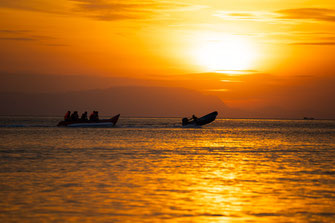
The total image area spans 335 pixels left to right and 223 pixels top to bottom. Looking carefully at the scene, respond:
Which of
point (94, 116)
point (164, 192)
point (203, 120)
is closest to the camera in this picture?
point (164, 192)

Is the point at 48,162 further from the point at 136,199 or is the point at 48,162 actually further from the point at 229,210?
the point at 229,210

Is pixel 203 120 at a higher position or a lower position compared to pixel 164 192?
lower

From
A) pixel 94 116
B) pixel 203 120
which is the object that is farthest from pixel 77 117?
pixel 203 120

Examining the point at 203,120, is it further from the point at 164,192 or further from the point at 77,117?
the point at 164,192

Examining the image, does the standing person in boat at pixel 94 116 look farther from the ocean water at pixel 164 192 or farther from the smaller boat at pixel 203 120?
the ocean water at pixel 164 192

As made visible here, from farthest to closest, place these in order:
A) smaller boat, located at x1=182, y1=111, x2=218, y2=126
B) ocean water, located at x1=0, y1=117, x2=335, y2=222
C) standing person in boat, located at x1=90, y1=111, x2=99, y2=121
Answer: smaller boat, located at x1=182, y1=111, x2=218, y2=126, standing person in boat, located at x1=90, y1=111, x2=99, y2=121, ocean water, located at x1=0, y1=117, x2=335, y2=222

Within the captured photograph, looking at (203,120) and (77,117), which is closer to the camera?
(77,117)

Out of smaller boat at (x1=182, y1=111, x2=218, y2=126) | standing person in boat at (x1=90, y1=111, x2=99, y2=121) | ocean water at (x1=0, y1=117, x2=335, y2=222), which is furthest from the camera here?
smaller boat at (x1=182, y1=111, x2=218, y2=126)

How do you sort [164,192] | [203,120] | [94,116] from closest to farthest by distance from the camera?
1. [164,192]
2. [94,116]
3. [203,120]

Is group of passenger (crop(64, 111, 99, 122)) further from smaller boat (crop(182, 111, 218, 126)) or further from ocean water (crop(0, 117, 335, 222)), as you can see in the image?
ocean water (crop(0, 117, 335, 222))

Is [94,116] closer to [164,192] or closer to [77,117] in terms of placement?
[77,117]

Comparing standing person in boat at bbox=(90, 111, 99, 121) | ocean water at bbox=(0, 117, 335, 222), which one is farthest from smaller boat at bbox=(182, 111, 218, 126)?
ocean water at bbox=(0, 117, 335, 222)

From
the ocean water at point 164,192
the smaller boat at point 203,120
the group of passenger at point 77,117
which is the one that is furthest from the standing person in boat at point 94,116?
the ocean water at point 164,192

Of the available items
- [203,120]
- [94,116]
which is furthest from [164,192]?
[203,120]
